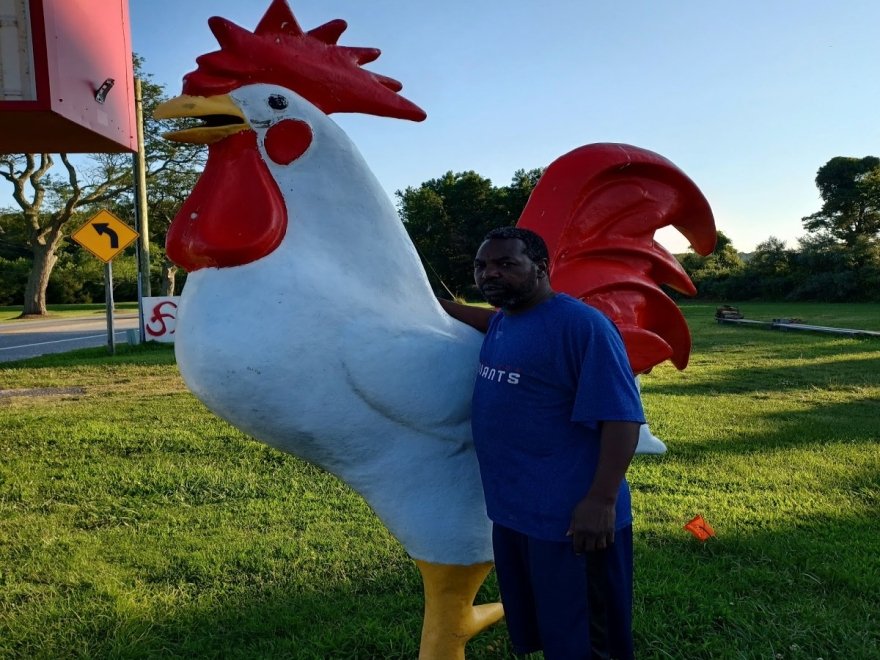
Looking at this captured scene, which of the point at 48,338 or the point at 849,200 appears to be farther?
the point at 849,200

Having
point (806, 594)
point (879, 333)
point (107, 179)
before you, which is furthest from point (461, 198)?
point (806, 594)

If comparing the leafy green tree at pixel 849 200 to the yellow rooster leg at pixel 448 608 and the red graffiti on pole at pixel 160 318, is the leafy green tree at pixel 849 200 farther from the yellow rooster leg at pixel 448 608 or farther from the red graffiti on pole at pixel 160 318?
the yellow rooster leg at pixel 448 608

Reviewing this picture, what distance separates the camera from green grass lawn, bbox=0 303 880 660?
224 centimetres

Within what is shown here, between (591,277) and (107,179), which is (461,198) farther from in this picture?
(591,277)

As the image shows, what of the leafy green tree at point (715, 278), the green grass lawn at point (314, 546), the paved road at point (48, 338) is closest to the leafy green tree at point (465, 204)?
the leafy green tree at point (715, 278)

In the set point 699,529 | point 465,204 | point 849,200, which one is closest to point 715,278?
point 849,200

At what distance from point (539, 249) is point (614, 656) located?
979 mm

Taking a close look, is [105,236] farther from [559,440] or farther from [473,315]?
[559,440]

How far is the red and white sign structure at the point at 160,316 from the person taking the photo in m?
9.33

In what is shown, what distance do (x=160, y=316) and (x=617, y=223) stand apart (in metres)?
9.13

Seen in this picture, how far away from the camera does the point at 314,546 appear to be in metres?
2.97

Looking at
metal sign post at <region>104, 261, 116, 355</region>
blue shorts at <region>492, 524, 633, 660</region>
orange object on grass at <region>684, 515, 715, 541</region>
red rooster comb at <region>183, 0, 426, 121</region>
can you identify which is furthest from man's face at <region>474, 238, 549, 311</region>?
metal sign post at <region>104, 261, 116, 355</region>

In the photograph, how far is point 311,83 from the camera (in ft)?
4.63

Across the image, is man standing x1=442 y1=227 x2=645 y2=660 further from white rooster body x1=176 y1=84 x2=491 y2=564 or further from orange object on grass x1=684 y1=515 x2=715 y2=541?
orange object on grass x1=684 y1=515 x2=715 y2=541
